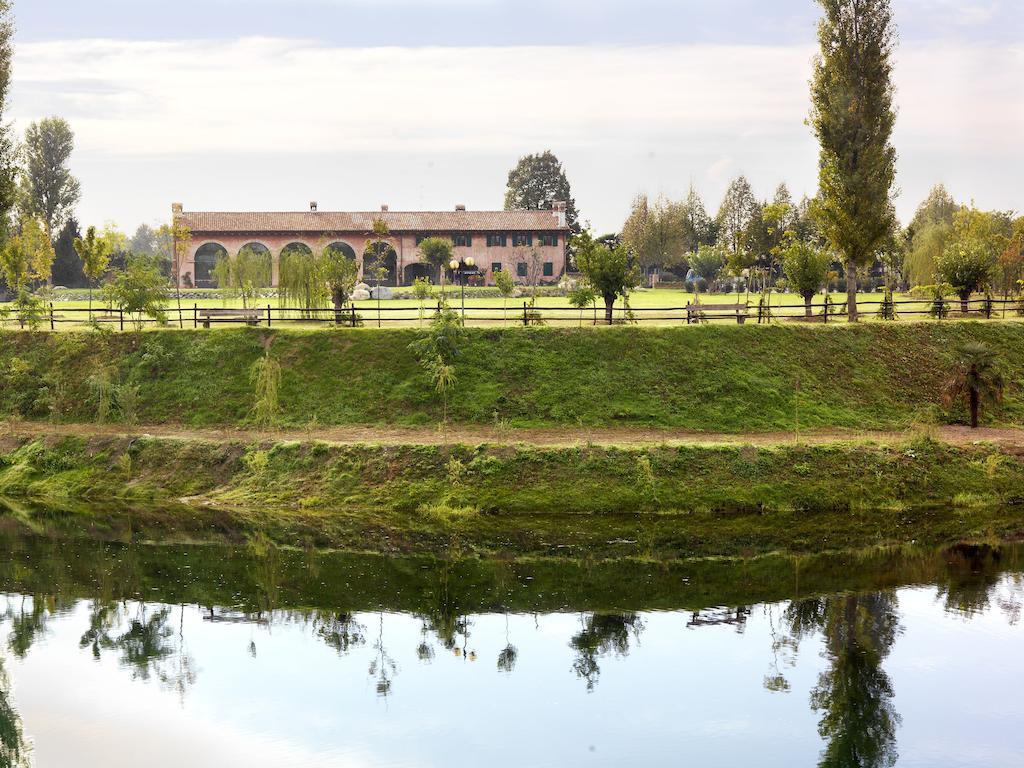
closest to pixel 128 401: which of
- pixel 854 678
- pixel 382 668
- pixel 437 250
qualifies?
pixel 382 668

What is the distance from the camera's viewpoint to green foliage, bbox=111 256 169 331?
43094 millimetres

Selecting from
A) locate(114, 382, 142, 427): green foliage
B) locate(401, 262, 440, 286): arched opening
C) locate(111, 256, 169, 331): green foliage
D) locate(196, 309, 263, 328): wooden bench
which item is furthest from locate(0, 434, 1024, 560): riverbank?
locate(401, 262, 440, 286): arched opening

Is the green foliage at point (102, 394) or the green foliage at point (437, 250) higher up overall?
the green foliage at point (437, 250)

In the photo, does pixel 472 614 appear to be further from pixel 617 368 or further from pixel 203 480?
pixel 617 368

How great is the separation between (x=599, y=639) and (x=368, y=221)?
6777 cm

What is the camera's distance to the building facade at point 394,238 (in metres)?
84.3

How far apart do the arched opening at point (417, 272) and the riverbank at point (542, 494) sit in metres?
49.2

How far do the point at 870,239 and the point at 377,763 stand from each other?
34.3 m

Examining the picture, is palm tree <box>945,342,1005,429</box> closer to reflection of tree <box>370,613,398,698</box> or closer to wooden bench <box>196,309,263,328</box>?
reflection of tree <box>370,613,398,698</box>

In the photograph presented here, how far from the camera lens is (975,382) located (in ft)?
124

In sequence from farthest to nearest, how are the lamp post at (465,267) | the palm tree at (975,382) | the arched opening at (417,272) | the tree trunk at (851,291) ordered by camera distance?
the arched opening at (417,272) < the lamp post at (465,267) < the tree trunk at (851,291) < the palm tree at (975,382)

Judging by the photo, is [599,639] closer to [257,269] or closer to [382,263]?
[257,269]

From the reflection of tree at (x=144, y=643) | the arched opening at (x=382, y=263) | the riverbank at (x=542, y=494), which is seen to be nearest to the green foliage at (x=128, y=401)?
the riverbank at (x=542, y=494)

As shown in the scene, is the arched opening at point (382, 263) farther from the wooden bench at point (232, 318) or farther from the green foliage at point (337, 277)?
the wooden bench at point (232, 318)
